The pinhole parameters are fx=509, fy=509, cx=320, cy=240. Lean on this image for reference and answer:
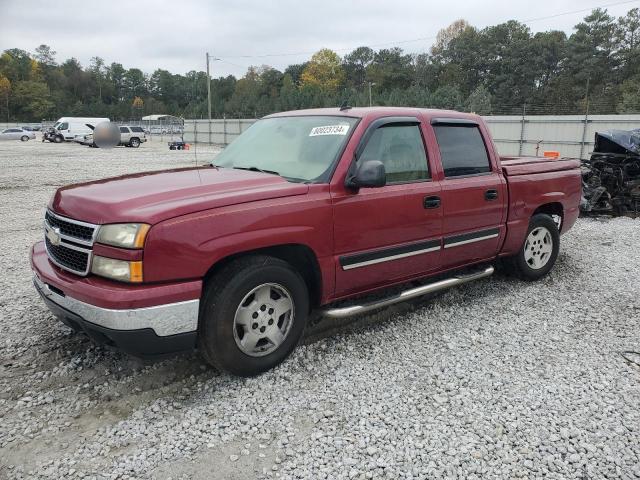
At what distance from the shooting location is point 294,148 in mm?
4055

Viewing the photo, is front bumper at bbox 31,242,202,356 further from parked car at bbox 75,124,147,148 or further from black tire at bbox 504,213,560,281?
parked car at bbox 75,124,147,148

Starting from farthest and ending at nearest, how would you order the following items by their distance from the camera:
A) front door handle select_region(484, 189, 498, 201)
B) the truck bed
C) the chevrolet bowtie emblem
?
the truck bed → front door handle select_region(484, 189, 498, 201) → the chevrolet bowtie emblem

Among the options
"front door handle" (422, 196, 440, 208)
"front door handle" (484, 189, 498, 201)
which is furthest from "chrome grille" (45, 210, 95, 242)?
"front door handle" (484, 189, 498, 201)

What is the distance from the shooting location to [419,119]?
4371mm

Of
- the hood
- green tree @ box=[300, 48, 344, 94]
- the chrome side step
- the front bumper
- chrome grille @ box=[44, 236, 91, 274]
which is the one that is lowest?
the chrome side step

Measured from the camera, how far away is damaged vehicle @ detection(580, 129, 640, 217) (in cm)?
955

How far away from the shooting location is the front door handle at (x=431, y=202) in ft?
13.7

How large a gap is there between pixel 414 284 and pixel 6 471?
3.32 metres

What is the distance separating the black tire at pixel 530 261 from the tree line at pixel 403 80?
22958mm

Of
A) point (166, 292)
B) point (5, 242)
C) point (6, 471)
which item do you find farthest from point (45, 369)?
point (5, 242)

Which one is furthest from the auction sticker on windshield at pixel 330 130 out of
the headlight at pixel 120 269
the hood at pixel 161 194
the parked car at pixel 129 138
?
the parked car at pixel 129 138

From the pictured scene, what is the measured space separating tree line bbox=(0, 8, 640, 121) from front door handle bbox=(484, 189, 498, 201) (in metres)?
24.0

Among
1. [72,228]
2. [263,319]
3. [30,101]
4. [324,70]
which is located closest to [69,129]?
[72,228]

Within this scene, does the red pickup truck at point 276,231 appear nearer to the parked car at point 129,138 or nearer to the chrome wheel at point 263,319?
the chrome wheel at point 263,319
